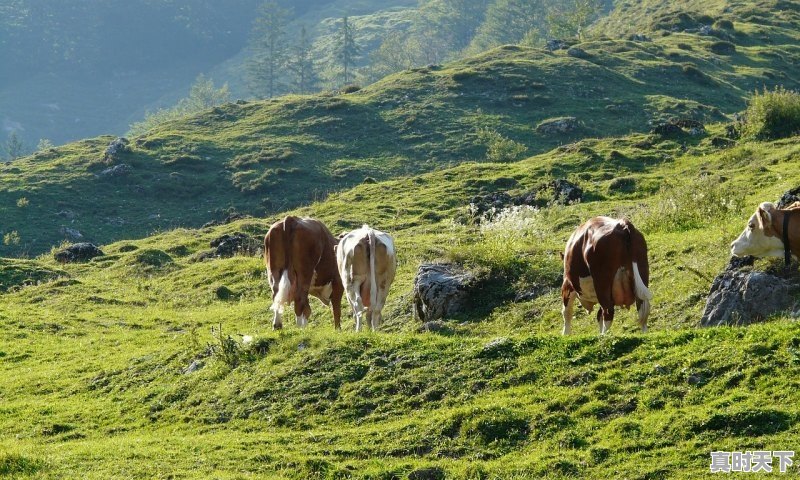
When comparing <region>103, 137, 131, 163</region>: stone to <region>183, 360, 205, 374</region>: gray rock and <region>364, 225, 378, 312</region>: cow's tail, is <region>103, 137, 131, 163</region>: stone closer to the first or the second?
<region>364, 225, 378, 312</region>: cow's tail

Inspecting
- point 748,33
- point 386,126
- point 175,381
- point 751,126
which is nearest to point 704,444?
point 175,381

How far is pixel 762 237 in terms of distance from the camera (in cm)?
1691

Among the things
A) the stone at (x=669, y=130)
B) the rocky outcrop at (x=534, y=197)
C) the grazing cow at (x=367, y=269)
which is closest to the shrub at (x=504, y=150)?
the stone at (x=669, y=130)

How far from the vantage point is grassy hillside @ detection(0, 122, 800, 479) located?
476 inches

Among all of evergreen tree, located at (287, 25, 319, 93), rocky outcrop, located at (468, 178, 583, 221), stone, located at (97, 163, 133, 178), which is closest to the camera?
rocky outcrop, located at (468, 178, 583, 221)

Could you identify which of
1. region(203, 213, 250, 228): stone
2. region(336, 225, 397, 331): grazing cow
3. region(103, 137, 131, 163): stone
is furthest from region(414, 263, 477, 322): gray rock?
region(103, 137, 131, 163): stone

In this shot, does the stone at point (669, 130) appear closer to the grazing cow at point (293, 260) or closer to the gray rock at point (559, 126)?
the gray rock at point (559, 126)

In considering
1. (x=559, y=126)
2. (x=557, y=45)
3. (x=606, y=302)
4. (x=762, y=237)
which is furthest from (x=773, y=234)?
(x=557, y=45)

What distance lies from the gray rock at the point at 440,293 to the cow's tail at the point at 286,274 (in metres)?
4.27

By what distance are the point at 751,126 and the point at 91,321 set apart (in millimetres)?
36371

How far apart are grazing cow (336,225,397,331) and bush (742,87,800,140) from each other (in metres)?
32.5

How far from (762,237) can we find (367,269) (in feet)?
28.2

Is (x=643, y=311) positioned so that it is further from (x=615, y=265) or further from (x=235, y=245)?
(x=235, y=245)

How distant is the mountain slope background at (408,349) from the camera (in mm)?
12484
